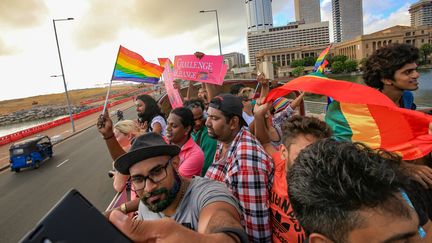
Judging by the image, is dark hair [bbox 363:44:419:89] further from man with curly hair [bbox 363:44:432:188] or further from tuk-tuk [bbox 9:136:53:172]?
tuk-tuk [bbox 9:136:53:172]

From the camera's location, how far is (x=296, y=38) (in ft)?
448

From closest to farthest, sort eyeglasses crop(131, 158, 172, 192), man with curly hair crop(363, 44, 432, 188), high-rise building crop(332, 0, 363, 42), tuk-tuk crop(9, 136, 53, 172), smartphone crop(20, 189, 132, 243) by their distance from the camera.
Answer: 1. smartphone crop(20, 189, 132, 243)
2. eyeglasses crop(131, 158, 172, 192)
3. man with curly hair crop(363, 44, 432, 188)
4. tuk-tuk crop(9, 136, 53, 172)
5. high-rise building crop(332, 0, 363, 42)

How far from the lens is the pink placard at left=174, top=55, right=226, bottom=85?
538 centimetres

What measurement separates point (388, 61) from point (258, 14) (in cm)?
20747

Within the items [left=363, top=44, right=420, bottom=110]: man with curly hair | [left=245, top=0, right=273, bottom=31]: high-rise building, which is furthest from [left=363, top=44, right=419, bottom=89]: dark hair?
[left=245, top=0, right=273, bottom=31]: high-rise building

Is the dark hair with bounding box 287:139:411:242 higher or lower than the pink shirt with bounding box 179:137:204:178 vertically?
higher

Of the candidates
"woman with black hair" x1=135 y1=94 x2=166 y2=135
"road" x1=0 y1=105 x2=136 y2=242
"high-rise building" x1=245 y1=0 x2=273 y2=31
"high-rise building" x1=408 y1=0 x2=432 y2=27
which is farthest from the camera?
"high-rise building" x1=245 y1=0 x2=273 y2=31

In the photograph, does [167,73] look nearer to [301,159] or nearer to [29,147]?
[301,159]

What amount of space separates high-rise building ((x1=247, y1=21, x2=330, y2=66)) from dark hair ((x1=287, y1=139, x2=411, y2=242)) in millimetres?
133126

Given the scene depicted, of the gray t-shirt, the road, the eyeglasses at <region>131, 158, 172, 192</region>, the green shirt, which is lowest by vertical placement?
the road

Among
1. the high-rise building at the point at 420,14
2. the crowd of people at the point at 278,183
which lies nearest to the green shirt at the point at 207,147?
the crowd of people at the point at 278,183

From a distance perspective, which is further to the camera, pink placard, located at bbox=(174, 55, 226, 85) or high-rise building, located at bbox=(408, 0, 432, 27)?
high-rise building, located at bbox=(408, 0, 432, 27)

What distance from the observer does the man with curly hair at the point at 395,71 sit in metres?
2.22

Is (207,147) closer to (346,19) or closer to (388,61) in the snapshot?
(388,61)
